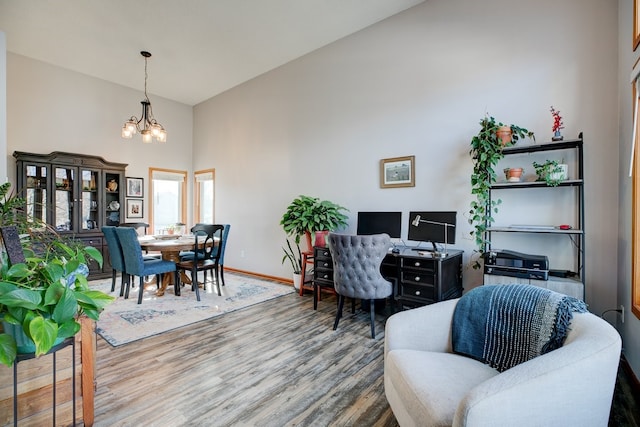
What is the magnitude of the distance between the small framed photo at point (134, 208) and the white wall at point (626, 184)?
6.92m

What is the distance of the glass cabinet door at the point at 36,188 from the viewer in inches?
178

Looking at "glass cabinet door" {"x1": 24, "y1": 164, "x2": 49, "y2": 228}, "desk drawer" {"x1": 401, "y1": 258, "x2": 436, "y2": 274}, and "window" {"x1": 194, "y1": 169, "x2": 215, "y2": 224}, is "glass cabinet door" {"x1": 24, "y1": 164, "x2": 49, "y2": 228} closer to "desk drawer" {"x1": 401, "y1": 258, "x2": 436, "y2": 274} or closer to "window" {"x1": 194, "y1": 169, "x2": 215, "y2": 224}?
"window" {"x1": 194, "y1": 169, "x2": 215, "y2": 224}

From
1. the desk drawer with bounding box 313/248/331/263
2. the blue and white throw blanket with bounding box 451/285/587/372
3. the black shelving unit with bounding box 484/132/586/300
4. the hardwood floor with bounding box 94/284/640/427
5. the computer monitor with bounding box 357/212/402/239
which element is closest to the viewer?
the blue and white throw blanket with bounding box 451/285/587/372

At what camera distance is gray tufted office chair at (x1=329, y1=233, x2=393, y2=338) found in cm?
280

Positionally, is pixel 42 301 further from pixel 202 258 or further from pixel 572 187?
pixel 572 187

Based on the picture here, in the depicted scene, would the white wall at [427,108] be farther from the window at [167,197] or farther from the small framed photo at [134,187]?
the small framed photo at [134,187]

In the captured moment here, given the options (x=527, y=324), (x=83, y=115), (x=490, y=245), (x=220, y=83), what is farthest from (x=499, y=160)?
(x=83, y=115)

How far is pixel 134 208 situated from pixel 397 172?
5.06m

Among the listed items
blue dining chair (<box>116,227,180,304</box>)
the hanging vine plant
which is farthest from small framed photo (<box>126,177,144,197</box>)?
the hanging vine plant

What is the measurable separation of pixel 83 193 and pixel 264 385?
487 centimetres

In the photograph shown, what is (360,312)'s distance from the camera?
3.58 m

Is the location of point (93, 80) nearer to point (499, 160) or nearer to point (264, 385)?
point (264, 385)

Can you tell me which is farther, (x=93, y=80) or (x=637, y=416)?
(x=93, y=80)

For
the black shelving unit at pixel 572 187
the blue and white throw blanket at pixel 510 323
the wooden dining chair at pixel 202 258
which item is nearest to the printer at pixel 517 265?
the black shelving unit at pixel 572 187
